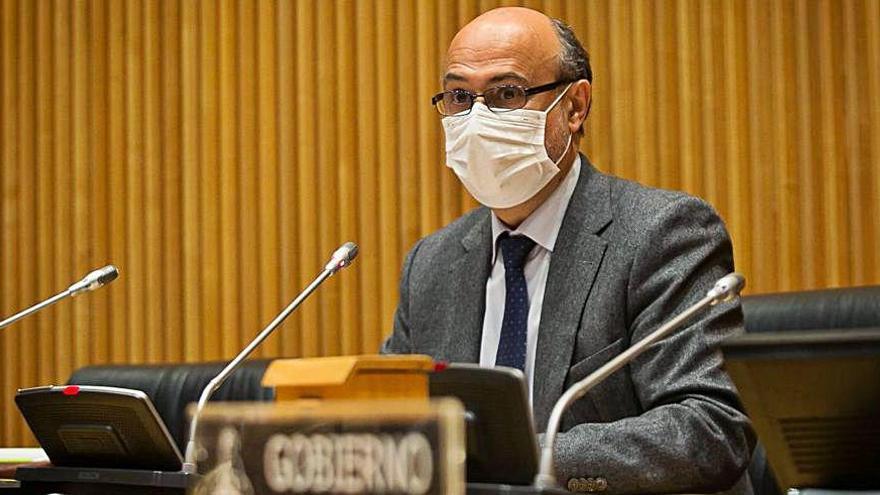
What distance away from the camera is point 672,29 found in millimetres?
4258

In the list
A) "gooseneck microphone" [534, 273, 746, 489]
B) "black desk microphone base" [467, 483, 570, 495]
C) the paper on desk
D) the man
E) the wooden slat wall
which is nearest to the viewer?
"black desk microphone base" [467, 483, 570, 495]

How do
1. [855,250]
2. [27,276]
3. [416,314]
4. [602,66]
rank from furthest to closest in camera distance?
[27,276]
[602,66]
[855,250]
[416,314]

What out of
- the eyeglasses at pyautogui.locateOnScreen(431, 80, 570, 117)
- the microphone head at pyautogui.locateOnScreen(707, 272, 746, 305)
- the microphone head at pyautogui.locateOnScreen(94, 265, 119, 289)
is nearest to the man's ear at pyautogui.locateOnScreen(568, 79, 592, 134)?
the eyeglasses at pyautogui.locateOnScreen(431, 80, 570, 117)

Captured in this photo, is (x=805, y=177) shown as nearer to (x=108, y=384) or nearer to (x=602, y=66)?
(x=602, y=66)

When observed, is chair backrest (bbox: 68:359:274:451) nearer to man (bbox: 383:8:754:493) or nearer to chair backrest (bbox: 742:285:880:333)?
man (bbox: 383:8:754:493)

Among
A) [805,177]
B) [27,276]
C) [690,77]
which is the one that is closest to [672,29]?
[690,77]

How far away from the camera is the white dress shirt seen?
2938 millimetres

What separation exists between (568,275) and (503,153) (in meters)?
0.32

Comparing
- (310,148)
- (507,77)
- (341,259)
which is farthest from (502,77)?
(310,148)

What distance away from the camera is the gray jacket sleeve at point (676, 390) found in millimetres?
2445

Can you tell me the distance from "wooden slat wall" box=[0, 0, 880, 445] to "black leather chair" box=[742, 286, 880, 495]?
952mm

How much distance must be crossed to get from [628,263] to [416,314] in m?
0.60

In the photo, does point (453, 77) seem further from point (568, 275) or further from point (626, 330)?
point (626, 330)

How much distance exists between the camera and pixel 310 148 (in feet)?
15.3
